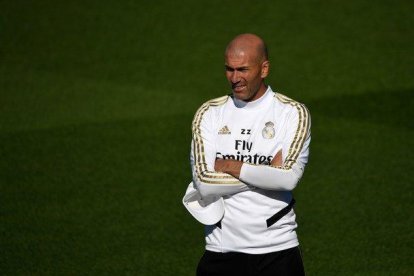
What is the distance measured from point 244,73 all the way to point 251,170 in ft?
1.92

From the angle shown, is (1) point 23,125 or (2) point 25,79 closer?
(1) point 23,125

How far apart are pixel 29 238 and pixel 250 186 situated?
13.6 ft

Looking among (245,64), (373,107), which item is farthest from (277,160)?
(373,107)

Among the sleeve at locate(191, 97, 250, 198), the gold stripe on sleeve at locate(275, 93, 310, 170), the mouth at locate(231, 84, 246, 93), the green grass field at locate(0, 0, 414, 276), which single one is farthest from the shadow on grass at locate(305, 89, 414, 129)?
the mouth at locate(231, 84, 246, 93)

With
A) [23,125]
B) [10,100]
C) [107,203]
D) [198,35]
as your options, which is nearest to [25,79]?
[10,100]

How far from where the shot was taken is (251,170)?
16.3 ft

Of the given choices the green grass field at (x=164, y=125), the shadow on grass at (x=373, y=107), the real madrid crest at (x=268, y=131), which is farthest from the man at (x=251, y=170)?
the shadow on grass at (x=373, y=107)

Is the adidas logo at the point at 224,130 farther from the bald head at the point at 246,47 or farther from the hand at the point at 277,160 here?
the bald head at the point at 246,47

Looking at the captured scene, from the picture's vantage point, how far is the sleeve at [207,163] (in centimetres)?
502

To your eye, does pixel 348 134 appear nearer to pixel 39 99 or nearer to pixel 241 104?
pixel 39 99

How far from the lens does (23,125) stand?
1208 centimetres

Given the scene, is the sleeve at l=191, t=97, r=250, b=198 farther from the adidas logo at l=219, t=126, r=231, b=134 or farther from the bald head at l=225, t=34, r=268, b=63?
the bald head at l=225, t=34, r=268, b=63

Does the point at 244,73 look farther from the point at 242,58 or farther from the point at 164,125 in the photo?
the point at 164,125

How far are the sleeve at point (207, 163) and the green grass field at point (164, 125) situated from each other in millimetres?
2797
